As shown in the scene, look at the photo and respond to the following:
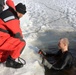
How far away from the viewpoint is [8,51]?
5.88 m

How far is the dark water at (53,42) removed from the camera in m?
6.29

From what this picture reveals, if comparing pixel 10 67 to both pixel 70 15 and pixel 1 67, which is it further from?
pixel 70 15

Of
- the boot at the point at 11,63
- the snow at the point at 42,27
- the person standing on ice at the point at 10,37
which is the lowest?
the snow at the point at 42,27


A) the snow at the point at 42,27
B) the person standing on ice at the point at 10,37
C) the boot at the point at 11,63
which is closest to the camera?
the person standing on ice at the point at 10,37

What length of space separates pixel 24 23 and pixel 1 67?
5.20 metres

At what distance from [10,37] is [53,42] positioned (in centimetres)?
287

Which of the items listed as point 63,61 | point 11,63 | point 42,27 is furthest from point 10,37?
point 42,27

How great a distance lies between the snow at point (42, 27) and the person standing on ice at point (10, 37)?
0.23 metres

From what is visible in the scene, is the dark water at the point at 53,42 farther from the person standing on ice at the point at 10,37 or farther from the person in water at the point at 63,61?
the person standing on ice at the point at 10,37

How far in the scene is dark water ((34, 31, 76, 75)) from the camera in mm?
6289

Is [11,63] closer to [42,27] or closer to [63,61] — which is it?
[63,61]

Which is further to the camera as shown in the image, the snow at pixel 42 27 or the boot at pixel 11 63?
the snow at pixel 42 27

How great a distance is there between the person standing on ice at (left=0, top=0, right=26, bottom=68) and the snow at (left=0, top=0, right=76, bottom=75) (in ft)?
0.76

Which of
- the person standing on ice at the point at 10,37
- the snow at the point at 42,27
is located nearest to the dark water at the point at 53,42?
the snow at the point at 42,27
